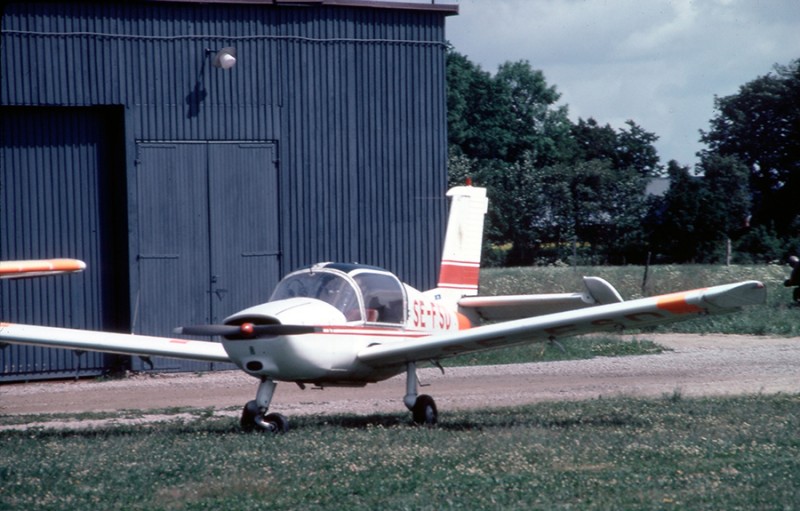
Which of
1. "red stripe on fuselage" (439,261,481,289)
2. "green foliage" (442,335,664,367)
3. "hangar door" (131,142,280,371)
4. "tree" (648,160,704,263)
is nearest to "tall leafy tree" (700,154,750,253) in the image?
"tree" (648,160,704,263)

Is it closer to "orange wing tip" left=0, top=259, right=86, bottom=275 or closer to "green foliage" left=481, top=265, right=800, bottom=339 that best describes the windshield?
"orange wing tip" left=0, top=259, right=86, bottom=275

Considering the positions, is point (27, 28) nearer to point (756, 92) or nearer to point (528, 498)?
point (528, 498)

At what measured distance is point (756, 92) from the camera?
251 ft

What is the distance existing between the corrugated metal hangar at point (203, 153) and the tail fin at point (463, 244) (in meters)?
4.36

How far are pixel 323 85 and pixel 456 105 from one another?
52.8m

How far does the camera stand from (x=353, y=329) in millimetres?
12609

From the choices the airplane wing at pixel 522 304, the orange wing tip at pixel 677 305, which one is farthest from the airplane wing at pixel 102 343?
the orange wing tip at pixel 677 305

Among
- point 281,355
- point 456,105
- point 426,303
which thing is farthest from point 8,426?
point 456,105

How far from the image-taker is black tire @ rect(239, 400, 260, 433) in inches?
483

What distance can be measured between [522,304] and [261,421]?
3998 mm

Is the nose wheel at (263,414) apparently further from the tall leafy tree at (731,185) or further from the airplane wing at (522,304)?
the tall leafy tree at (731,185)

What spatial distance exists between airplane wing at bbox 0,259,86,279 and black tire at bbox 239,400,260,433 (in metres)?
3.40

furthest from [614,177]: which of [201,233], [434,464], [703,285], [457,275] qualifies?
[434,464]

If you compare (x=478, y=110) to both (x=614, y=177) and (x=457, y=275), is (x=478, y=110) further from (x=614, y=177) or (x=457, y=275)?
(x=457, y=275)
